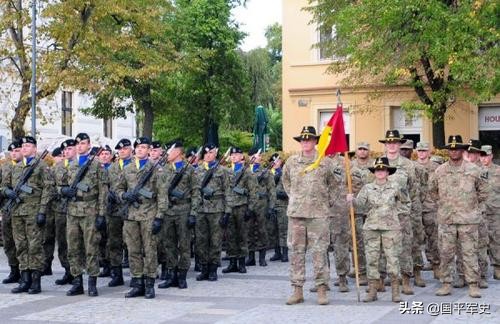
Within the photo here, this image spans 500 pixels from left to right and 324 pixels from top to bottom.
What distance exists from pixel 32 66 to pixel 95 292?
11636mm

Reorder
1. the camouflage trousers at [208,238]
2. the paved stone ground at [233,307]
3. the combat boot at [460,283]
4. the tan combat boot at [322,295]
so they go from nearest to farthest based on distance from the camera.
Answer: the paved stone ground at [233,307]
the tan combat boot at [322,295]
the combat boot at [460,283]
the camouflage trousers at [208,238]

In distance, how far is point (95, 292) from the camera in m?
11.5

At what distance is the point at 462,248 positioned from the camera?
1114 cm

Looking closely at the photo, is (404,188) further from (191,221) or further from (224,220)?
(224,220)

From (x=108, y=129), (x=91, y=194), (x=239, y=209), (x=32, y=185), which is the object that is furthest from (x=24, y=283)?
(x=108, y=129)

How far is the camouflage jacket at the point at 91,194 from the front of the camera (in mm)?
11555

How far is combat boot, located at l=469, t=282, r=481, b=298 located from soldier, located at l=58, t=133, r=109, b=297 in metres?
4.85

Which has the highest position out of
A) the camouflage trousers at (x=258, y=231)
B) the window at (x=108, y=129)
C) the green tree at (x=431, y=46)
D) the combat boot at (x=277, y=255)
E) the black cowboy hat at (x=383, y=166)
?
the green tree at (x=431, y=46)

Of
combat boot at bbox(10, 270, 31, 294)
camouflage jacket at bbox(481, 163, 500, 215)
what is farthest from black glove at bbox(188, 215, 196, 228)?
camouflage jacket at bbox(481, 163, 500, 215)

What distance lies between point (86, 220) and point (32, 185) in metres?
1.07

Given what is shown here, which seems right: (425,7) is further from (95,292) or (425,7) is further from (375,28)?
(95,292)

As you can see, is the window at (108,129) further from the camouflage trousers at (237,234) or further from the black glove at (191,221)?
the black glove at (191,221)

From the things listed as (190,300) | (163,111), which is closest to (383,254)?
(190,300)

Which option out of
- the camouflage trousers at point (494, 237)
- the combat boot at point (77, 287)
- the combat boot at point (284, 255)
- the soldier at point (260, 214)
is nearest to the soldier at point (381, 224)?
the camouflage trousers at point (494, 237)
